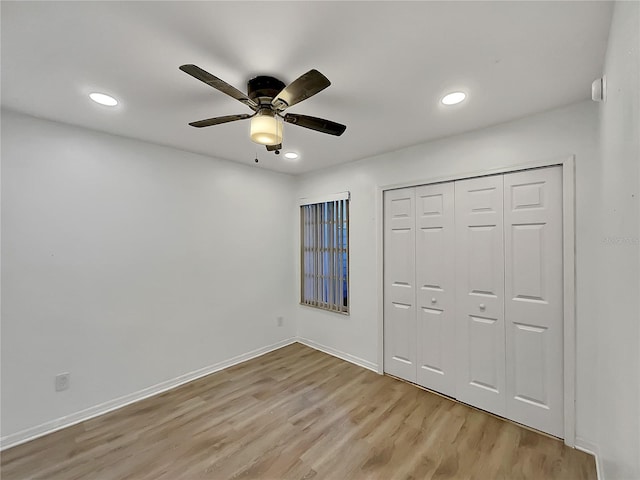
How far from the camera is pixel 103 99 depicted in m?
1.87

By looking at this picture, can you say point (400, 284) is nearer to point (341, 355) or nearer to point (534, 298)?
point (534, 298)

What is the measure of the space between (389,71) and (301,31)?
0.57 m

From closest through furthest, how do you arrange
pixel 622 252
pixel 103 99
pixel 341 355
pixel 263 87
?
pixel 622 252
pixel 263 87
pixel 103 99
pixel 341 355

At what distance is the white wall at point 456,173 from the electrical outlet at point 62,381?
2513 millimetres

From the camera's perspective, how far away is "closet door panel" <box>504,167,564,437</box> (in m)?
2.04

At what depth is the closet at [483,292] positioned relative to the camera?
208cm

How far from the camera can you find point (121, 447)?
6.54 ft

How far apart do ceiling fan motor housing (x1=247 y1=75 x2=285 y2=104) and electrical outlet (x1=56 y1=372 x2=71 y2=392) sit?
2.64m

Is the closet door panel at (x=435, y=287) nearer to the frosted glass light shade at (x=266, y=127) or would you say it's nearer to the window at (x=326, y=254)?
the window at (x=326, y=254)

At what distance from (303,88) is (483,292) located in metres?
2.18

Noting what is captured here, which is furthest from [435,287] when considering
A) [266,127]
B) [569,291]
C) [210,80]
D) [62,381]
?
[62,381]

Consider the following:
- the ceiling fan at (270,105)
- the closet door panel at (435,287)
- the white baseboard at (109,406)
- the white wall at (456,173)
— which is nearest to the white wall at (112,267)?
the white baseboard at (109,406)

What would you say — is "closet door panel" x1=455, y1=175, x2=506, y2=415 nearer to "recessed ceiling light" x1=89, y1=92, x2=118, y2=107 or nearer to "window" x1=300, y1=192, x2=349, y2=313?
"window" x1=300, y1=192, x2=349, y2=313

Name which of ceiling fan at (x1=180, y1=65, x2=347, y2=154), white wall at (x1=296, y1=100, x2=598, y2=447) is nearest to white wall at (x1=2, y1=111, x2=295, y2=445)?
white wall at (x1=296, y1=100, x2=598, y2=447)
